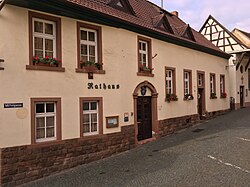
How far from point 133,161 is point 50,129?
3197 mm

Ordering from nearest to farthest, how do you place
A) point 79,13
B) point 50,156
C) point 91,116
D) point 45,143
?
point 45,143 < point 50,156 < point 79,13 < point 91,116

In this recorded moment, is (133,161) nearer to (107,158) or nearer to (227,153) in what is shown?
(107,158)

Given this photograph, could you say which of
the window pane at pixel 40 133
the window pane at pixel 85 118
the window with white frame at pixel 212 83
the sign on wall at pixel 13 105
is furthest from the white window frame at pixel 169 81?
the sign on wall at pixel 13 105

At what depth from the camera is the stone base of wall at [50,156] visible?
7516mm

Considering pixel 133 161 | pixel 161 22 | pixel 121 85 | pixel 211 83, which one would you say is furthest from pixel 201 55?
pixel 133 161

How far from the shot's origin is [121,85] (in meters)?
10.9

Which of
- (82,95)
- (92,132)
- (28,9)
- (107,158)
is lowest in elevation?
(107,158)

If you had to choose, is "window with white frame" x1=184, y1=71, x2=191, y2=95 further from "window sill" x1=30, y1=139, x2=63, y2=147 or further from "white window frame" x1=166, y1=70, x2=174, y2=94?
"window sill" x1=30, y1=139, x2=63, y2=147

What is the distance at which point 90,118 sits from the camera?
9.72 m

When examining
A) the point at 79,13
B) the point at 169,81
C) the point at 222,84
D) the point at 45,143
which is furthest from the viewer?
the point at 222,84

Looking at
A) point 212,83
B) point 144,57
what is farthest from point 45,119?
point 212,83

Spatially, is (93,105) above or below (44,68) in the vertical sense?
below

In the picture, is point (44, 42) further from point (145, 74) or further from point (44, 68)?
point (145, 74)

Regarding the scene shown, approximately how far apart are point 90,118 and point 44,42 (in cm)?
321
